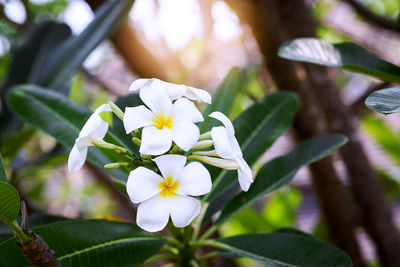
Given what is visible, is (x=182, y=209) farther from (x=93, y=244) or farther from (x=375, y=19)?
(x=375, y=19)

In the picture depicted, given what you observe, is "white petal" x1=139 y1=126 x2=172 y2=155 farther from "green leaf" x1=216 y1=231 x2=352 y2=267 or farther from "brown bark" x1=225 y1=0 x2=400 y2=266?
"brown bark" x1=225 y1=0 x2=400 y2=266

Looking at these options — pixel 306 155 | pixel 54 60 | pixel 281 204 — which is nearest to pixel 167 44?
pixel 54 60

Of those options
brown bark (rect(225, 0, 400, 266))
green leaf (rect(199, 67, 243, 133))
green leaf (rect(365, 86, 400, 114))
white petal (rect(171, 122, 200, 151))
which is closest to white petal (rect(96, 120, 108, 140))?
white petal (rect(171, 122, 200, 151))

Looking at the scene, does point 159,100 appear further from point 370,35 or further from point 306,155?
point 370,35

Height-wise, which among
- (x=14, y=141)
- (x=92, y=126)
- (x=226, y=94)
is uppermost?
(x=92, y=126)

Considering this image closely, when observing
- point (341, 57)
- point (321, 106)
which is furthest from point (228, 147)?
point (321, 106)
